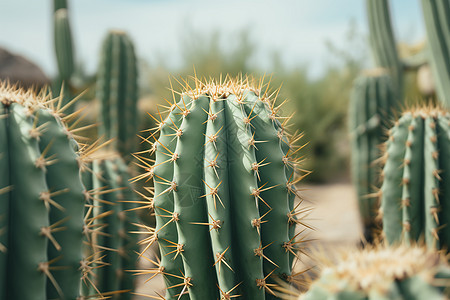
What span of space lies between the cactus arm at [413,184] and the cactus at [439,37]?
215 cm

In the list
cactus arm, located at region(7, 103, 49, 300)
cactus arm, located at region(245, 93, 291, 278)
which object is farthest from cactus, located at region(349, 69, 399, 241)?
cactus arm, located at region(7, 103, 49, 300)

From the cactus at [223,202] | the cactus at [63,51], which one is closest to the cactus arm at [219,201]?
the cactus at [223,202]

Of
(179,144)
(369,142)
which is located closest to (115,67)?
(369,142)

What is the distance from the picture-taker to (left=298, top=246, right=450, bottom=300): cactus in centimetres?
95

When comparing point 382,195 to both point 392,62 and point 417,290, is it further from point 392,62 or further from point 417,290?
point 392,62

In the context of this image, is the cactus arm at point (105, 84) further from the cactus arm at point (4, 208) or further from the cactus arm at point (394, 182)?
the cactus arm at point (4, 208)

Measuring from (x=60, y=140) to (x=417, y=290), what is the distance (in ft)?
3.92

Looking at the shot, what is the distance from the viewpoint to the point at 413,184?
7.61ft

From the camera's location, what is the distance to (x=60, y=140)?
1511 millimetres

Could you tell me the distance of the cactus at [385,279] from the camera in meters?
0.95

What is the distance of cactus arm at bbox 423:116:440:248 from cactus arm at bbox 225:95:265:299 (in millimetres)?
1115

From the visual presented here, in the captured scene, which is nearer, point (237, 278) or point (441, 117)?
point (237, 278)

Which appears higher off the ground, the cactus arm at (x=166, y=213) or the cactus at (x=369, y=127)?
the cactus at (x=369, y=127)

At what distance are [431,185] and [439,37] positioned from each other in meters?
2.64
